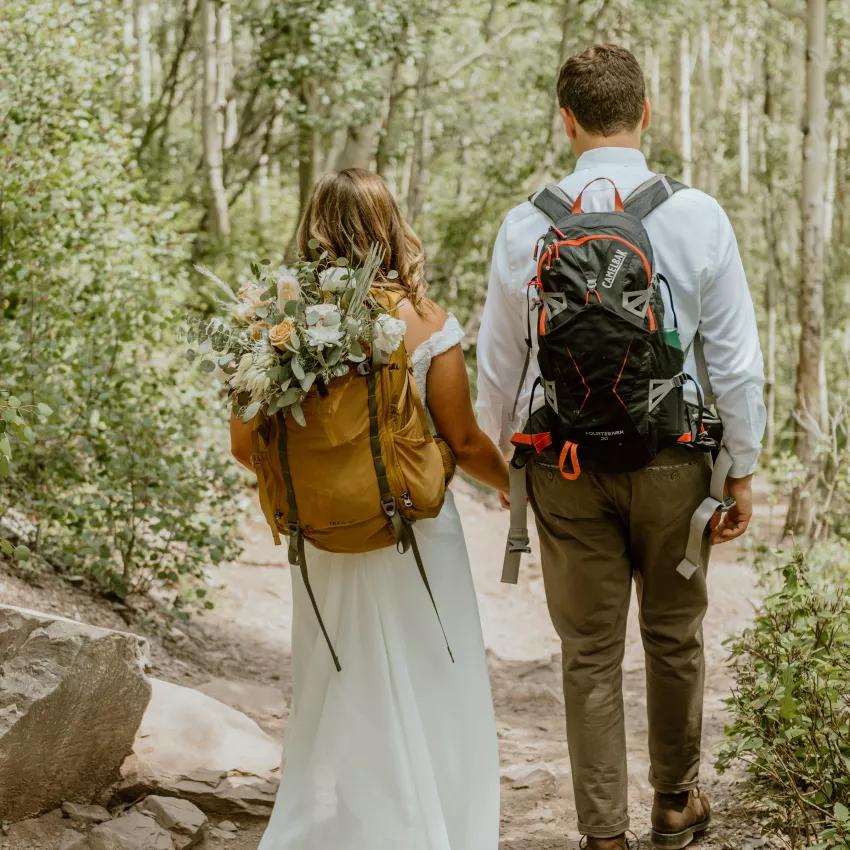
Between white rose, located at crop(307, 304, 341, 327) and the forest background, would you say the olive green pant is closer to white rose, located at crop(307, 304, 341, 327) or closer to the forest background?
the forest background

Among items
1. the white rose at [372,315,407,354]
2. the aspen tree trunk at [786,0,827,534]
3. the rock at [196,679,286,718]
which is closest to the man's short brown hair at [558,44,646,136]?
the white rose at [372,315,407,354]

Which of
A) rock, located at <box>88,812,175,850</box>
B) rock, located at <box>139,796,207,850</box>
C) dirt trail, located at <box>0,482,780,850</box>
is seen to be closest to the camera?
rock, located at <box>88,812,175,850</box>

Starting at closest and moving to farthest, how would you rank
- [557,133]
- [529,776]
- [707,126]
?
[529,776] → [557,133] → [707,126]

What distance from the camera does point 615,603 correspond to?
10.6ft

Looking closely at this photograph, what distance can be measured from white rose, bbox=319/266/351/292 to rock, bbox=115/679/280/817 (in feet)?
6.73

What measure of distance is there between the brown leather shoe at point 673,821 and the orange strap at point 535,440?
4.23 feet

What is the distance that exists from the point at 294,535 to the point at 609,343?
109cm

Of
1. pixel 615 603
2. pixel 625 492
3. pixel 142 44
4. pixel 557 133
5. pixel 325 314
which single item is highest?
pixel 142 44

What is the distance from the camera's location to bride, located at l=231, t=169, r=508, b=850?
10.4ft

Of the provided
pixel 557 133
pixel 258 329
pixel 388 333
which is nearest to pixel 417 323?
pixel 388 333

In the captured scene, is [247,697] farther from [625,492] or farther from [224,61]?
[224,61]

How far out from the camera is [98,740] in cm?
358

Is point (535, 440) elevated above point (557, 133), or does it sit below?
below

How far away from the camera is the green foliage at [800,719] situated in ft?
10.1
